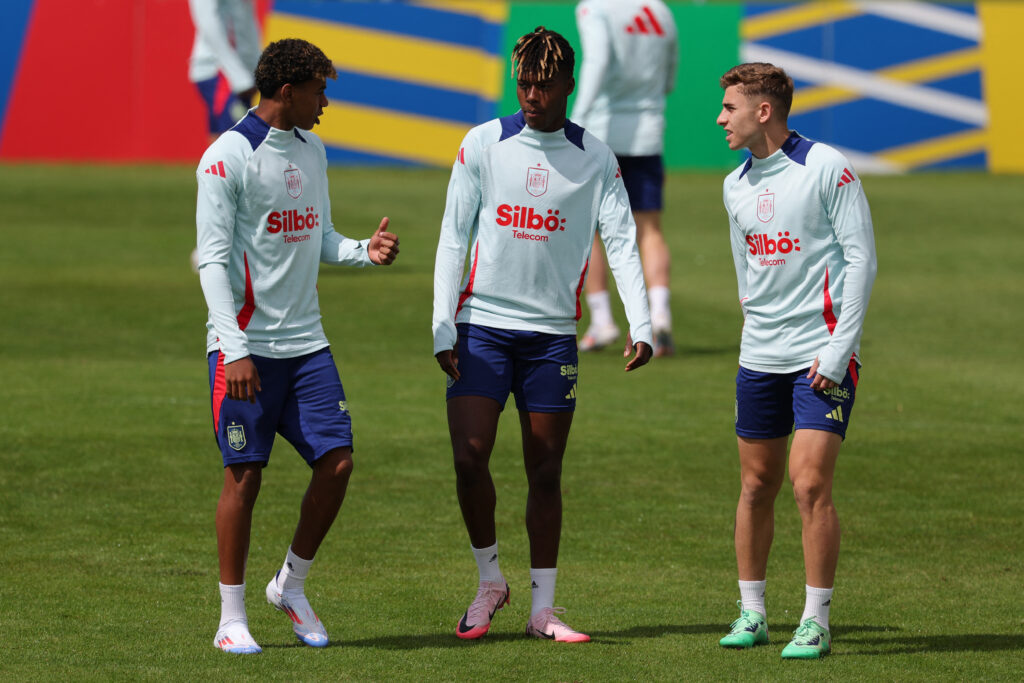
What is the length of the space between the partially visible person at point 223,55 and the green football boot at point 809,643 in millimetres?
8993

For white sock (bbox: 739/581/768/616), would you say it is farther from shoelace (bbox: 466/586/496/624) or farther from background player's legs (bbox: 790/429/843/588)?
shoelace (bbox: 466/586/496/624)

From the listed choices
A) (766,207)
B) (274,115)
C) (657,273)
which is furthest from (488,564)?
(657,273)

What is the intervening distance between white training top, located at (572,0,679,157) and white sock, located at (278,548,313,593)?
6222 millimetres

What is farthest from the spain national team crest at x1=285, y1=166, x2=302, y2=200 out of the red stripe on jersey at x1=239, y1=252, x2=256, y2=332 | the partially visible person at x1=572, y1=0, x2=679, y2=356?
the partially visible person at x1=572, y1=0, x2=679, y2=356

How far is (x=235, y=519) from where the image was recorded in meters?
5.38

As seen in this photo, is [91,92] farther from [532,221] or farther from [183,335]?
[532,221]

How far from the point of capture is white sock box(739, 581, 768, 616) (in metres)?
5.65

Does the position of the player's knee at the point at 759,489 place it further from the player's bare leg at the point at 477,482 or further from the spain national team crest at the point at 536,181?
the spain national team crest at the point at 536,181

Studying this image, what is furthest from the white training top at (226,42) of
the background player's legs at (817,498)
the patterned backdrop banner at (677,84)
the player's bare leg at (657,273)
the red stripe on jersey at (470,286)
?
the patterned backdrop banner at (677,84)

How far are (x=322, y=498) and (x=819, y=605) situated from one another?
1754 millimetres

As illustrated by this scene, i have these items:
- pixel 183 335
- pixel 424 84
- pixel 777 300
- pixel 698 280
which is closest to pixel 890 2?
pixel 424 84

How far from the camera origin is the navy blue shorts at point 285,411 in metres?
5.39

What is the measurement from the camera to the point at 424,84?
2458 cm

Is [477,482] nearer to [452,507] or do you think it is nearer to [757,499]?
[757,499]
